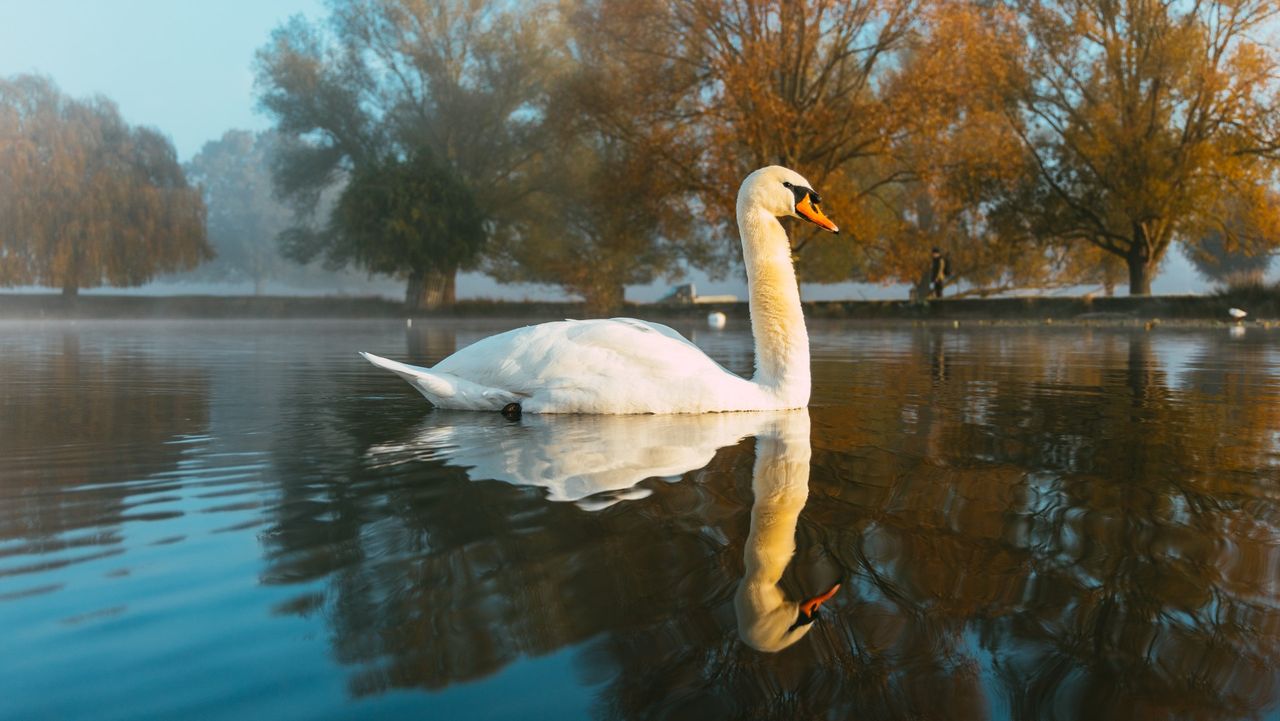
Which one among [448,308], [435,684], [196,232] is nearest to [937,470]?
[435,684]

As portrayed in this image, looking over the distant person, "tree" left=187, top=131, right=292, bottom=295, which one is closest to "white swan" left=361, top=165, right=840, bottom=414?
the distant person

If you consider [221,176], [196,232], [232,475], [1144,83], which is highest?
[221,176]

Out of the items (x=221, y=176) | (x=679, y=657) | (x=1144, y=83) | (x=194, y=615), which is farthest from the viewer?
(x=221, y=176)

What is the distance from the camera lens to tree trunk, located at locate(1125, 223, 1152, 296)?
28.3 m

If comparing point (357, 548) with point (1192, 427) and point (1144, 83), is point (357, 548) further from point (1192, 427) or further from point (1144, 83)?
point (1144, 83)

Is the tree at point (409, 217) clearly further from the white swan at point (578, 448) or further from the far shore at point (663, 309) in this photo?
the white swan at point (578, 448)

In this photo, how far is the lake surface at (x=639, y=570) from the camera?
163cm

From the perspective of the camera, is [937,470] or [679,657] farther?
[937,470]

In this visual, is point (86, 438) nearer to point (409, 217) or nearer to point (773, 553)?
point (773, 553)

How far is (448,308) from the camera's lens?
37.6 meters

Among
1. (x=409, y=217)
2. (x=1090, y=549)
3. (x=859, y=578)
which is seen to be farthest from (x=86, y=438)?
(x=409, y=217)

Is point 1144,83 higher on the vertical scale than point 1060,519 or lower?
higher

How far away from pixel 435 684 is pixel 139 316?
4230cm

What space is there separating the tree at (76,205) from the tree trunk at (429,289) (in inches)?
313
